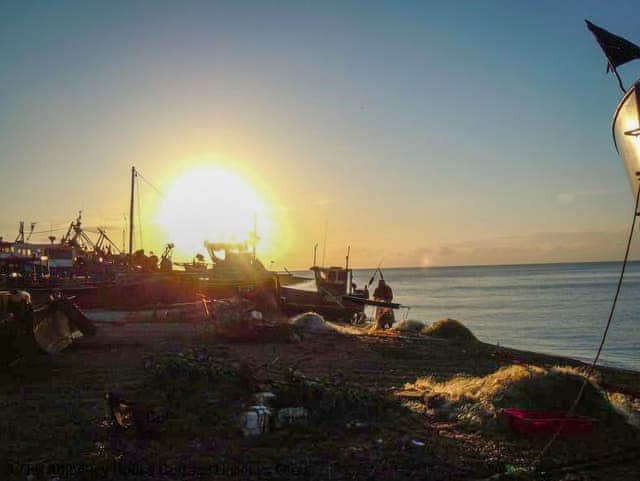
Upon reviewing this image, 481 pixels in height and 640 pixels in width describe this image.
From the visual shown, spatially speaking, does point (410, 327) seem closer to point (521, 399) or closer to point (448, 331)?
point (448, 331)

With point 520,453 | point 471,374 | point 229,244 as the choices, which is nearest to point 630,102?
point 520,453

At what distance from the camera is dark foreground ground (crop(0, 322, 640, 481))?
593 centimetres

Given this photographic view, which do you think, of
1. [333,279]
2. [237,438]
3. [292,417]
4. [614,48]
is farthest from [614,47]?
[333,279]

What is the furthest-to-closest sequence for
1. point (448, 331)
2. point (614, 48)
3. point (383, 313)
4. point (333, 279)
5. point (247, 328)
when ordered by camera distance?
point (333, 279) → point (383, 313) → point (448, 331) → point (247, 328) → point (614, 48)

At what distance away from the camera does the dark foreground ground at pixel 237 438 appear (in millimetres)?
5926

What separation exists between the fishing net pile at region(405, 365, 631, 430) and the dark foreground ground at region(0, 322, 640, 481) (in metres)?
0.34

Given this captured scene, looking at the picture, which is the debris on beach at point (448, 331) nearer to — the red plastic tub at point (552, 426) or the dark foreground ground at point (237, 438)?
the dark foreground ground at point (237, 438)

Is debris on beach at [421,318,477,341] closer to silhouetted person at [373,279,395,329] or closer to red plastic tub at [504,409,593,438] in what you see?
silhouetted person at [373,279,395,329]

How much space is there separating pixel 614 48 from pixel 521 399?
20.7 ft

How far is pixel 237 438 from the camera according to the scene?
6.86 meters

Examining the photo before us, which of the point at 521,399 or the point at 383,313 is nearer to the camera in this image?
the point at 521,399

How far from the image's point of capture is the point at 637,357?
2086cm

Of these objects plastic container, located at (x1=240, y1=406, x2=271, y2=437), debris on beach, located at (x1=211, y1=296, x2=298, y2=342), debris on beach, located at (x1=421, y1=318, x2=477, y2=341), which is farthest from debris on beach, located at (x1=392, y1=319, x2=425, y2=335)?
plastic container, located at (x1=240, y1=406, x2=271, y2=437)

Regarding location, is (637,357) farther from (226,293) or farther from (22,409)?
(22,409)
